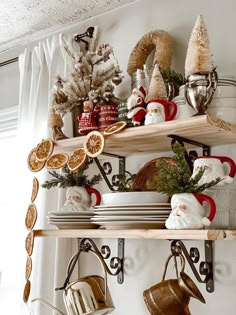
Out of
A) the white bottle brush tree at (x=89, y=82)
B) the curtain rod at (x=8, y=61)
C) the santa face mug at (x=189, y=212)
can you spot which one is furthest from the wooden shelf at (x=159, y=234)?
the curtain rod at (x=8, y=61)

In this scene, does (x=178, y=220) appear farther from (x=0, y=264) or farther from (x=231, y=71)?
(x=0, y=264)

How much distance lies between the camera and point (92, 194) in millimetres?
2016

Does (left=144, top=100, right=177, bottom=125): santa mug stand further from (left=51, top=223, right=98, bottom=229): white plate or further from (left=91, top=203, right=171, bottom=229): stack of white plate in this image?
(left=51, top=223, right=98, bottom=229): white plate

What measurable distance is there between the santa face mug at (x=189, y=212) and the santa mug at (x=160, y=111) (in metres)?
0.26

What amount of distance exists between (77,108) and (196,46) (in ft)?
1.98

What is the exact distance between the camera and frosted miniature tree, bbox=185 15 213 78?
1.52m

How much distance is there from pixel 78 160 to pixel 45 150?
18 centimetres

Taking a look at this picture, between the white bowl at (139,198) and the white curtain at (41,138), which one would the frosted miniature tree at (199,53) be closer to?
the white bowl at (139,198)

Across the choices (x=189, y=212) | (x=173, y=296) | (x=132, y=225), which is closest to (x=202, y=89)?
(x=189, y=212)

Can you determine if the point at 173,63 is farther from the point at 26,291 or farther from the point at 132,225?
the point at 26,291

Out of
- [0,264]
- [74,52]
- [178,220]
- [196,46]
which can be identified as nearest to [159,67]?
[196,46]

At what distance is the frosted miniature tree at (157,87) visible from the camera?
163 cm

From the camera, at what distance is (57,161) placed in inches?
73.0

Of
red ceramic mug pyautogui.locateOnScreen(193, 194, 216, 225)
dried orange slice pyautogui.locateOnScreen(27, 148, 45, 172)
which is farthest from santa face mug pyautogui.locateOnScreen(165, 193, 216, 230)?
dried orange slice pyautogui.locateOnScreen(27, 148, 45, 172)
